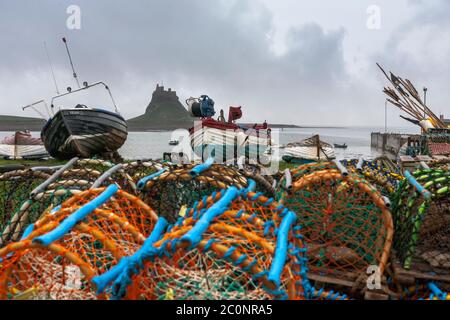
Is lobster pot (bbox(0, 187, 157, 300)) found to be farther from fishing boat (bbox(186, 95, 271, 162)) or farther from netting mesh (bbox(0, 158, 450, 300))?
fishing boat (bbox(186, 95, 271, 162))

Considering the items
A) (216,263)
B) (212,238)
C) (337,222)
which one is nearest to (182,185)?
(216,263)

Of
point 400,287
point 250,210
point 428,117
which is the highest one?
point 428,117

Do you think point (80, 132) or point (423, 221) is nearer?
point (423, 221)

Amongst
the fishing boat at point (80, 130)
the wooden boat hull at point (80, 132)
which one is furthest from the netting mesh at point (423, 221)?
the wooden boat hull at point (80, 132)

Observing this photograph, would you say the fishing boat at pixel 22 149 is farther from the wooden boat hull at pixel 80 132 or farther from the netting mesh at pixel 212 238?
the netting mesh at pixel 212 238

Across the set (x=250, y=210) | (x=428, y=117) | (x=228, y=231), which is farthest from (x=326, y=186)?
(x=428, y=117)

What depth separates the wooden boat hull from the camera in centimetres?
1734

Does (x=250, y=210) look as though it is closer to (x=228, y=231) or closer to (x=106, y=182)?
(x=228, y=231)

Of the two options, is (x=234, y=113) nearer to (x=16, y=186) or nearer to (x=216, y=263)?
(x=16, y=186)

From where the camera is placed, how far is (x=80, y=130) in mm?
17484

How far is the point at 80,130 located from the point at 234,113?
25.5ft

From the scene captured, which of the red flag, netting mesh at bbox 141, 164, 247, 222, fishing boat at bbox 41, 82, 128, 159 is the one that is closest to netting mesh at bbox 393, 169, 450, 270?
netting mesh at bbox 141, 164, 247, 222
